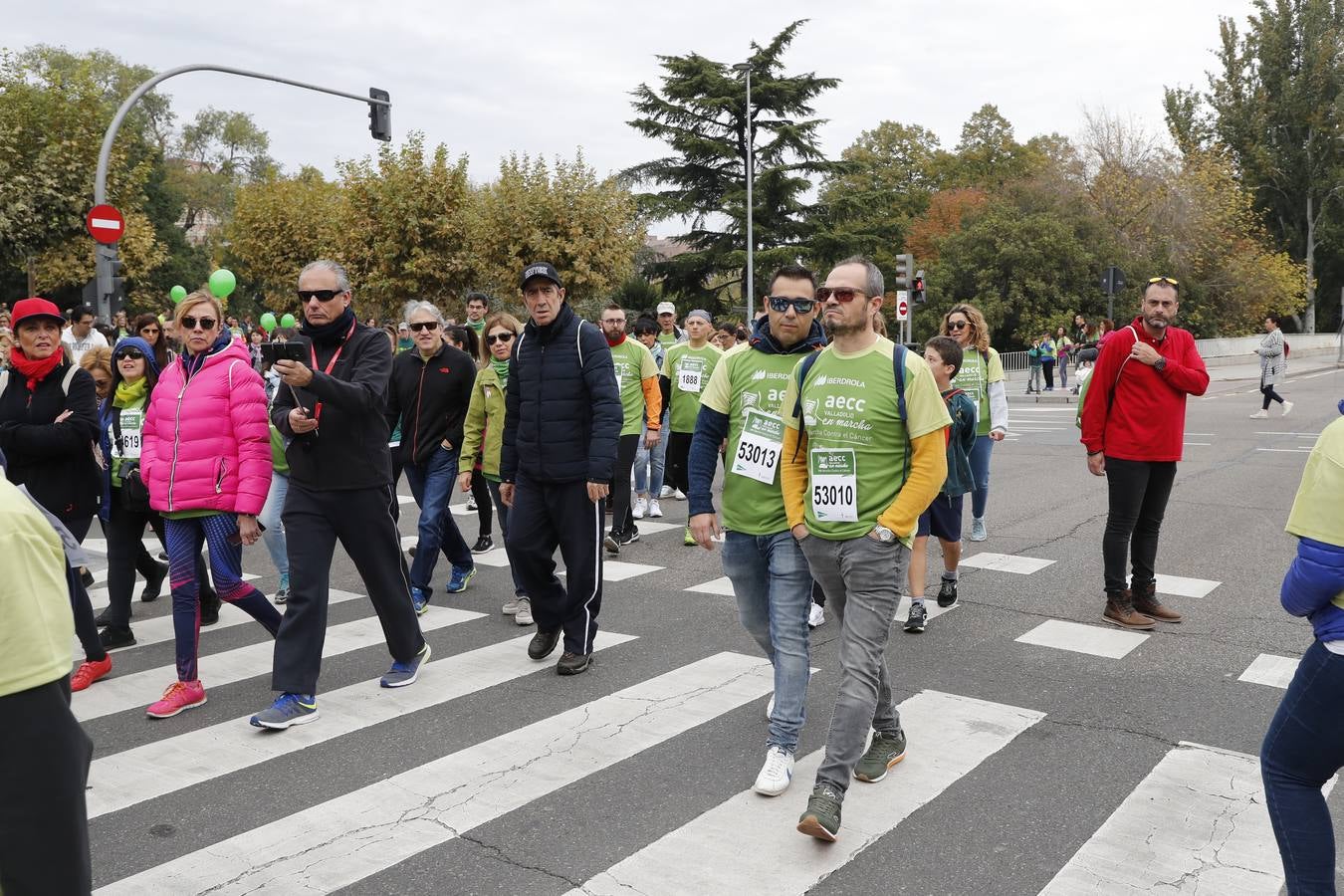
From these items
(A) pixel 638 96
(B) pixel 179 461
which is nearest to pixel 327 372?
(B) pixel 179 461

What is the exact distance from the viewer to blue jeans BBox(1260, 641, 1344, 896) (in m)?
2.74

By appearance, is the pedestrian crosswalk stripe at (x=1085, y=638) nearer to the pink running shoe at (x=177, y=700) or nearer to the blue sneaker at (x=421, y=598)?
the blue sneaker at (x=421, y=598)

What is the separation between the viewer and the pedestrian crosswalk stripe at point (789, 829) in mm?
3479

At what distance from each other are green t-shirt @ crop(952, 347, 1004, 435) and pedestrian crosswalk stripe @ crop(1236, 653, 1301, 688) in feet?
9.75

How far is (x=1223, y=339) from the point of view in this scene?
48.8m

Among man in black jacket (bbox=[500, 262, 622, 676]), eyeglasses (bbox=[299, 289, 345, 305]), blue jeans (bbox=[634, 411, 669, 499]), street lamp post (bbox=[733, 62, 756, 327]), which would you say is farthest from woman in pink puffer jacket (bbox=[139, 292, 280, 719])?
street lamp post (bbox=[733, 62, 756, 327])

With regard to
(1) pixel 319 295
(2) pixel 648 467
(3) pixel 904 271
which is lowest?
(2) pixel 648 467

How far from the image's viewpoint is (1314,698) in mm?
2760

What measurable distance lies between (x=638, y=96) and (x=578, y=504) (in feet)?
124

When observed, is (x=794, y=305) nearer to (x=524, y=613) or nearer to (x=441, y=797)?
(x=441, y=797)

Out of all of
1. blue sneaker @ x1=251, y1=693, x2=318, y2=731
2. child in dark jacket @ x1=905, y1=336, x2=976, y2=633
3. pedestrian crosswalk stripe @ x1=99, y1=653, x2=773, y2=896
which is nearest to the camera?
pedestrian crosswalk stripe @ x1=99, y1=653, x2=773, y2=896

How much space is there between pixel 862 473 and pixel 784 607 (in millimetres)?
670

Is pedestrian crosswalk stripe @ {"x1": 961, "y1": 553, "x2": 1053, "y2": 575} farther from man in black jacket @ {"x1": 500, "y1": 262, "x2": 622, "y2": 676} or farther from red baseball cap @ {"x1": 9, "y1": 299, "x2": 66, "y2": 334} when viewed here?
red baseball cap @ {"x1": 9, "y1": 299, "x2": 66, "y2": 334}

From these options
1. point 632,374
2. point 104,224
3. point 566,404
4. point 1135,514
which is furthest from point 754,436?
point 104,224
